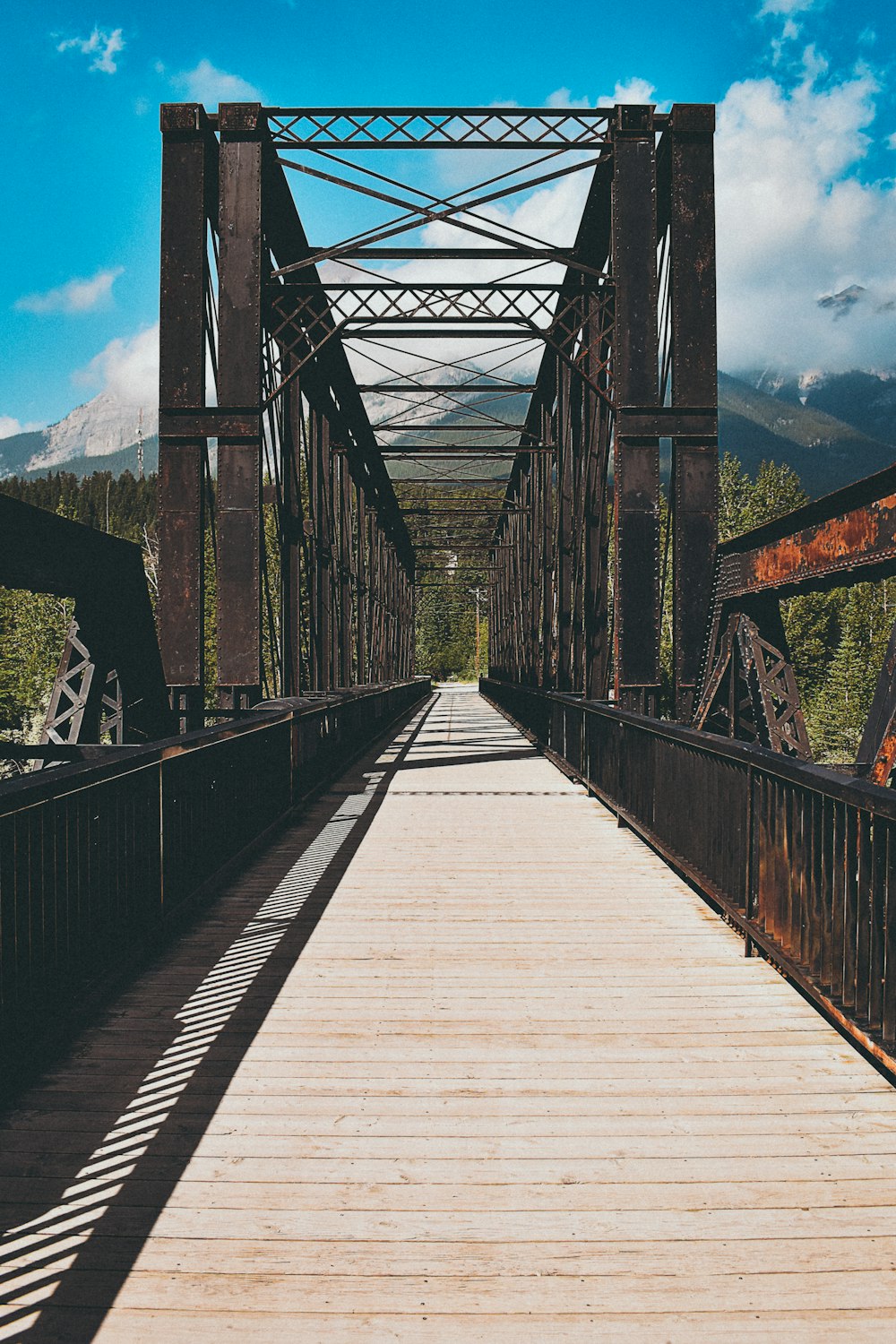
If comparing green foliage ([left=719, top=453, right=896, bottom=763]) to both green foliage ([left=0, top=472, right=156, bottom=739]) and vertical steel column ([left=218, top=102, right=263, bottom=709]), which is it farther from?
vertical steel column ([left=218, top=102, right=263, bottom=709])

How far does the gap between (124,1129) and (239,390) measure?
8.33 meters

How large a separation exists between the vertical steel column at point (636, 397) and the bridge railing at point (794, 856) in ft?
8.52

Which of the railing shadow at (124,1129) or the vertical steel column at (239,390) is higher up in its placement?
the vertical steel column at (239,390)

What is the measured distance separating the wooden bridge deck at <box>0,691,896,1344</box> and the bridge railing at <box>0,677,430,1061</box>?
257 mm

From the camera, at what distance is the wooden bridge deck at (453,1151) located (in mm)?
2389

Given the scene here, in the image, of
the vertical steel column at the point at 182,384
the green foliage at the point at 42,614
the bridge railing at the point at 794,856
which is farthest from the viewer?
the green foliage at the point at 42,614

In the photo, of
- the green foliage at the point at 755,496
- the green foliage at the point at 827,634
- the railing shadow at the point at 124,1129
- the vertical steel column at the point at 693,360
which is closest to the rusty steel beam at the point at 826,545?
the vertical steel column at the point at 693,360

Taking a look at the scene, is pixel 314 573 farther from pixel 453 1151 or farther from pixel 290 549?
pixel 453 1151

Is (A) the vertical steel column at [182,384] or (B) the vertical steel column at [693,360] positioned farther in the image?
(A) the vertical steel column at [182,384]

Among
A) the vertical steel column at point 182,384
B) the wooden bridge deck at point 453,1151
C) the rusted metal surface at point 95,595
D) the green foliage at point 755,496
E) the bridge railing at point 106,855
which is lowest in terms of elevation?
the wooden bridge deck at point 453,1151

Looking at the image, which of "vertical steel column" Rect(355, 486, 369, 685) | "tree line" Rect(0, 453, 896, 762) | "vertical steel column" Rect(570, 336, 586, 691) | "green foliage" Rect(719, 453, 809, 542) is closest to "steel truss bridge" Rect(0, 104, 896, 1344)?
"vertical steel column" Rect(570, 336, 586, 691)

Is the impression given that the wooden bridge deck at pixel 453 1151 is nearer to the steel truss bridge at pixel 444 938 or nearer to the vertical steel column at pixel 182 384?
the steel truss bridge at pixel 444 938

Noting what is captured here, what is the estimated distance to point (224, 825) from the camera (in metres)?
6.70

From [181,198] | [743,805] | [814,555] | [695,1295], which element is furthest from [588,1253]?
[181,198]
